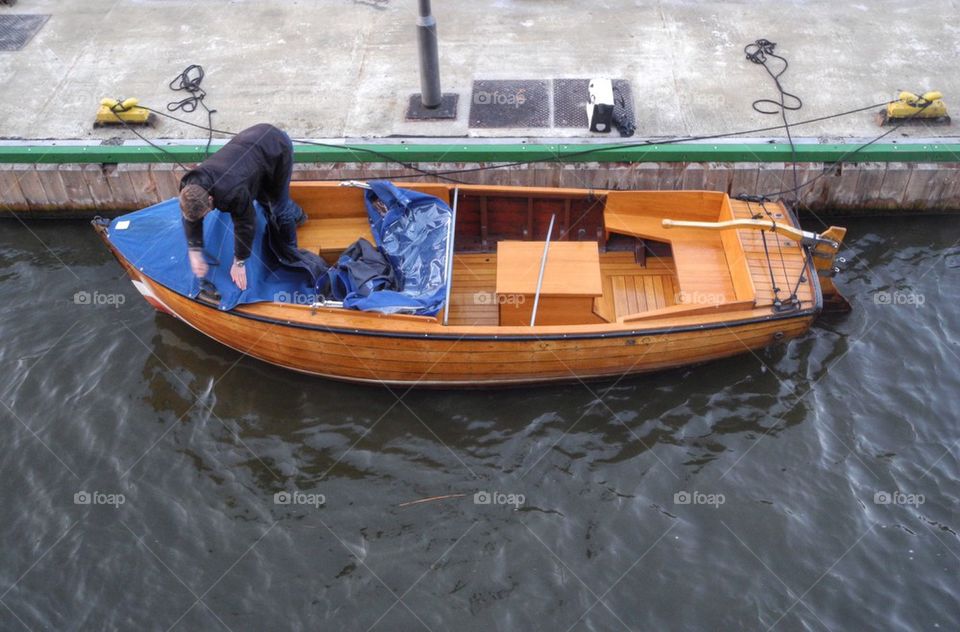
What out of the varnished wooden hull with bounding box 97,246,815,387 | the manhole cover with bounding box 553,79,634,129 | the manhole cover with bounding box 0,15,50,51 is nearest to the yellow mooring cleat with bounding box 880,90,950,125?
the manhole cover with bounding box 553,79,634,129

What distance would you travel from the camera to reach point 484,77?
12727 mm

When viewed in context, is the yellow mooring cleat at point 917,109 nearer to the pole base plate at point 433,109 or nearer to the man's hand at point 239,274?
the pole base plate at point 433,109

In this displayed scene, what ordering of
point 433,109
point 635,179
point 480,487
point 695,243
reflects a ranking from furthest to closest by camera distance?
point 433,109
point 635,179
point 695,243
point 480,487

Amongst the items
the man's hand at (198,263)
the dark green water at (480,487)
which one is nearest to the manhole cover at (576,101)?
the dark green water at (480,487)

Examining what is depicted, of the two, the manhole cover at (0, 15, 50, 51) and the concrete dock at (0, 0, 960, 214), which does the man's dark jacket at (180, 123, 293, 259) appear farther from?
the manhole cover at (0, 15, 50, 51)

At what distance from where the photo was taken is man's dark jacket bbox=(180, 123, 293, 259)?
8.14m

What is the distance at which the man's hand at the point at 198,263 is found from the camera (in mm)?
8891

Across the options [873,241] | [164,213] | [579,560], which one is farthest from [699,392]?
[164,213]

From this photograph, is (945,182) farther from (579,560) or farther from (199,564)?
(199,564)

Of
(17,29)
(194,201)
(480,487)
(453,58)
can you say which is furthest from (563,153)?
(17,29)

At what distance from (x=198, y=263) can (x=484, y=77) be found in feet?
19.1

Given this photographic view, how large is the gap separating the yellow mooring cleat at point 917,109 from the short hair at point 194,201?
9.34 metres

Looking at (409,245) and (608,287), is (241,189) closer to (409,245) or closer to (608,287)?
(409,245)

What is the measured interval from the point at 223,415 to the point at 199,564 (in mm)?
1940
